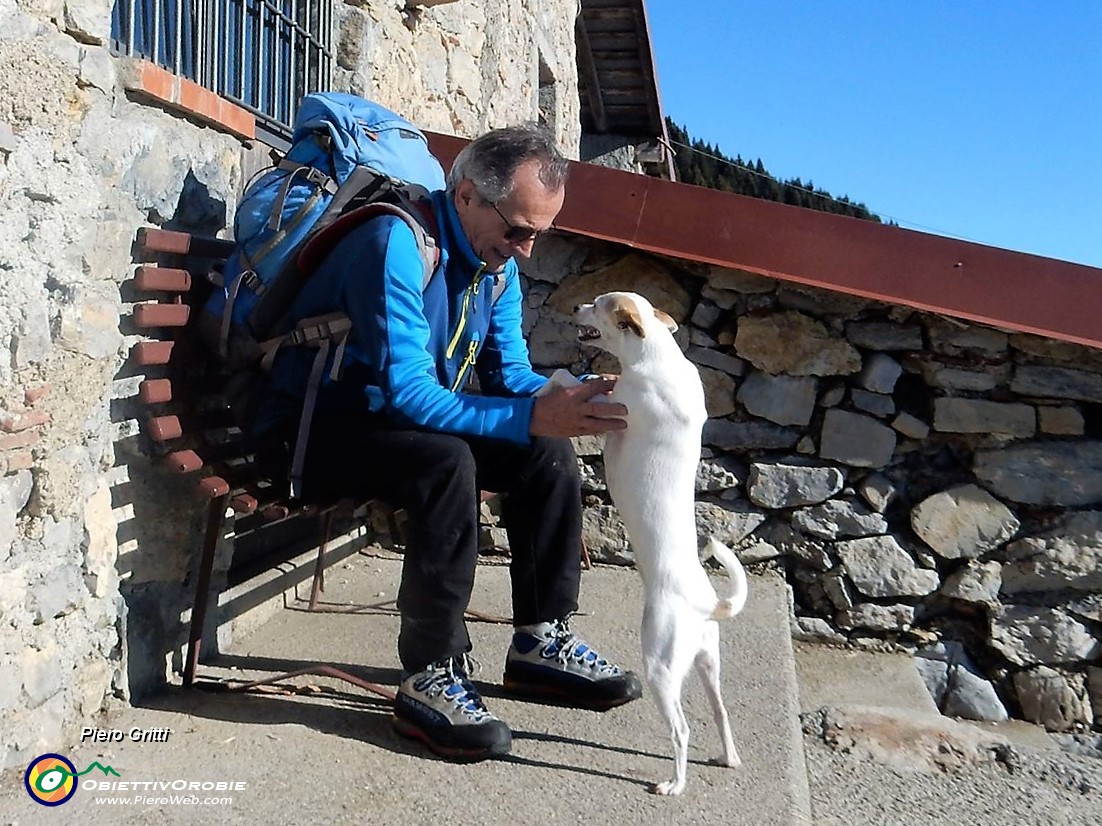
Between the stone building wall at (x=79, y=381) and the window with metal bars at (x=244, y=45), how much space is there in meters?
0.29

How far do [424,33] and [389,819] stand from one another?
3751 mm

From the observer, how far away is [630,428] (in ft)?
7.41

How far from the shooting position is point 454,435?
94.4 inches

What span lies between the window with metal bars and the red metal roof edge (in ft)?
1.83

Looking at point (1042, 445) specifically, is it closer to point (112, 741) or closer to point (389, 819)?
point (389, 819)

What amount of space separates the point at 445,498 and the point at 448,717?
474mm

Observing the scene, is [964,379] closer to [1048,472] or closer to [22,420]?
[1048,472]

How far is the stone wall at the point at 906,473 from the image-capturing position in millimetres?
3979

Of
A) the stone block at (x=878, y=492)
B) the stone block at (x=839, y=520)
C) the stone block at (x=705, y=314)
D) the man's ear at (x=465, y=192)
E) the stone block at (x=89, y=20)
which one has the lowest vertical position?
the stone block at (x=839, y=520)

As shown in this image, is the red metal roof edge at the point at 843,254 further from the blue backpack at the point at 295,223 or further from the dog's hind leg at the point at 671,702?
the dog's hind leg at the point at 671,702

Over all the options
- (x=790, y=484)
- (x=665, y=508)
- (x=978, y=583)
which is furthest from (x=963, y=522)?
(x=665, y=508)

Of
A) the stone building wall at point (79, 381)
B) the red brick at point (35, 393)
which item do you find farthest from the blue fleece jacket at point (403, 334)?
the red brick at point (35, 393)

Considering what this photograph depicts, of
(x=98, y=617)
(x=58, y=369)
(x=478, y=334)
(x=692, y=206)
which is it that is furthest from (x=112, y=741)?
(x=692, y=206)

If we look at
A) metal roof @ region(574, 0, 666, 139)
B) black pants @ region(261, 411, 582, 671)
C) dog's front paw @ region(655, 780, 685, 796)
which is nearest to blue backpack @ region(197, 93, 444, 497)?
black pants @ region(261, 411, 582, 671)
